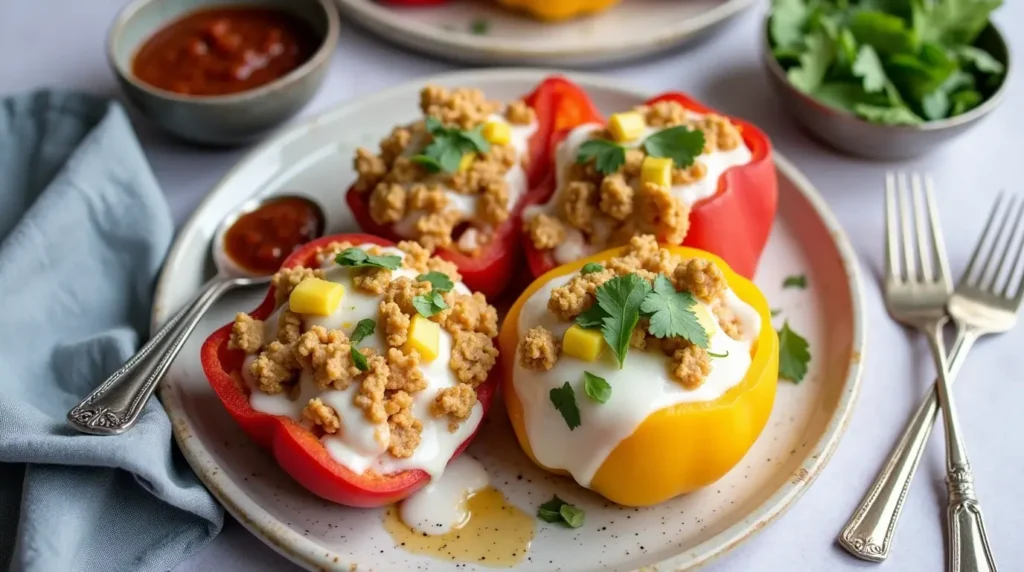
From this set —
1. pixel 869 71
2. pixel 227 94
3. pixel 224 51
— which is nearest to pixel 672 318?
pixel 869 71

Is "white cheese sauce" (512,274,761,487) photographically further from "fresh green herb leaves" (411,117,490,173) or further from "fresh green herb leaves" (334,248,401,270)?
"fresh green herb leaves" (411,117,490,173)

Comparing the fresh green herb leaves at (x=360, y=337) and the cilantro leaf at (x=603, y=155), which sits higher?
the cilantro leaf at (x=603, y=155)

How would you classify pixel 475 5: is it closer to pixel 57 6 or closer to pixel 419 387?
pixel 57 6

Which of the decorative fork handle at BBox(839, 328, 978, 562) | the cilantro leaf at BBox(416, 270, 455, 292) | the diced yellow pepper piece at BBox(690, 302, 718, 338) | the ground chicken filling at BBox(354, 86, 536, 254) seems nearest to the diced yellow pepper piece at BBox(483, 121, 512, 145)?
the ground chicken filling at BBox(354, 86, 536, 254)

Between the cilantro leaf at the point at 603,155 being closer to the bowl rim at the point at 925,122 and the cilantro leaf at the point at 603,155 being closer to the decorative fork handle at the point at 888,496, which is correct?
the bowl rim at the point at 925,122

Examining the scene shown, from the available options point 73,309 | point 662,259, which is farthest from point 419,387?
point 73,309

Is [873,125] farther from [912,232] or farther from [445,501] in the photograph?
[445,501]

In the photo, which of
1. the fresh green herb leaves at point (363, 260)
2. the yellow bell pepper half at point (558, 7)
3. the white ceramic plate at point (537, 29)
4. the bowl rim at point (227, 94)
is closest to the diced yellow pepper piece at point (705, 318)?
the fresh green herb leaves at point (363, 260)
